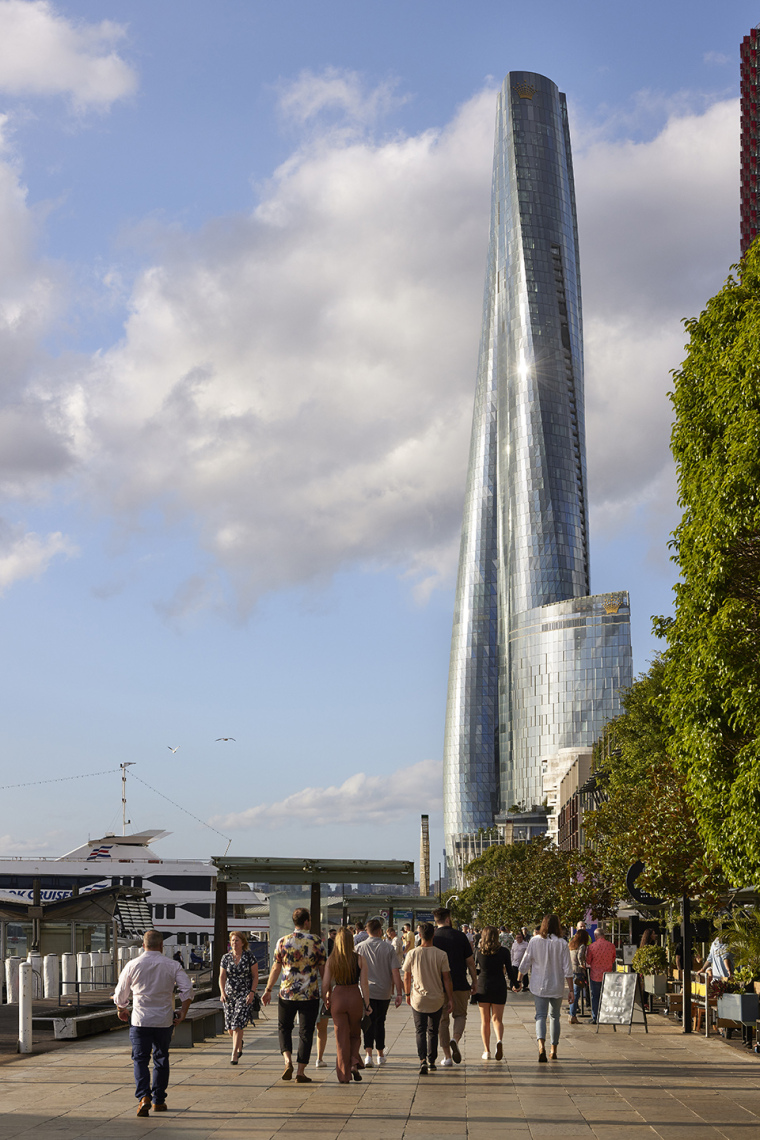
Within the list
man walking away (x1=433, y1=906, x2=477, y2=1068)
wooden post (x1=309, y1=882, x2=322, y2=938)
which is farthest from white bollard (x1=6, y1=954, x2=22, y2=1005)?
man walking away (x1=433, y1=906, x2=477, y2=1068)

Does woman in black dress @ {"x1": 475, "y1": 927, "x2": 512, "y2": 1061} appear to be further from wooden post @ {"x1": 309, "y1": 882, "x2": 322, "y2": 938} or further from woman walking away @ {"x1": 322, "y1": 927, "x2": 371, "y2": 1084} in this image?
wooden post @ {"x1": 309, "y1": 882, "x2": 322, "y2": 938}

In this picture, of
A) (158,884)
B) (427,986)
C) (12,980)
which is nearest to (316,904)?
(12,980)

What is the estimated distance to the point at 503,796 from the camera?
18900 cm

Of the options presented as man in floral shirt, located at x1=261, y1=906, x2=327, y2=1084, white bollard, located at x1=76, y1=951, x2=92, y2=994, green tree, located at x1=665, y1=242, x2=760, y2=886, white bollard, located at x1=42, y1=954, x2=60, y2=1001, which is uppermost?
green tree, located at x1=665, y1=242, x2=760, y2=886

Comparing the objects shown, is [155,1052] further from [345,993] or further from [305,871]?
[305,871]

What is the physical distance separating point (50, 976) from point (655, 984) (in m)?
14.4

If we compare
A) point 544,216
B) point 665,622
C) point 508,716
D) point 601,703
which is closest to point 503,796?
point 508,716

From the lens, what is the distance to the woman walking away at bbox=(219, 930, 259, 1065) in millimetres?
16516

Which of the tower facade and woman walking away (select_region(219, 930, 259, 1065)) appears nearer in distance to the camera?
woman walking away (select_region(219, 930, 259, 1065))

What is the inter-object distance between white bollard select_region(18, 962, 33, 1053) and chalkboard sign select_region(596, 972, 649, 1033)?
932 cm

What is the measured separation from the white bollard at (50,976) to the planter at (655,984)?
46.0ft

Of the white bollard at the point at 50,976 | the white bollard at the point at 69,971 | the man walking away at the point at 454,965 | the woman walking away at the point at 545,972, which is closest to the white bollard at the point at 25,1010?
the man walking away at the point at 454,965

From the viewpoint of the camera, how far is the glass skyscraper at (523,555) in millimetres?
178375

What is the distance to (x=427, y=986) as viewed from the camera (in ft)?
47.8
